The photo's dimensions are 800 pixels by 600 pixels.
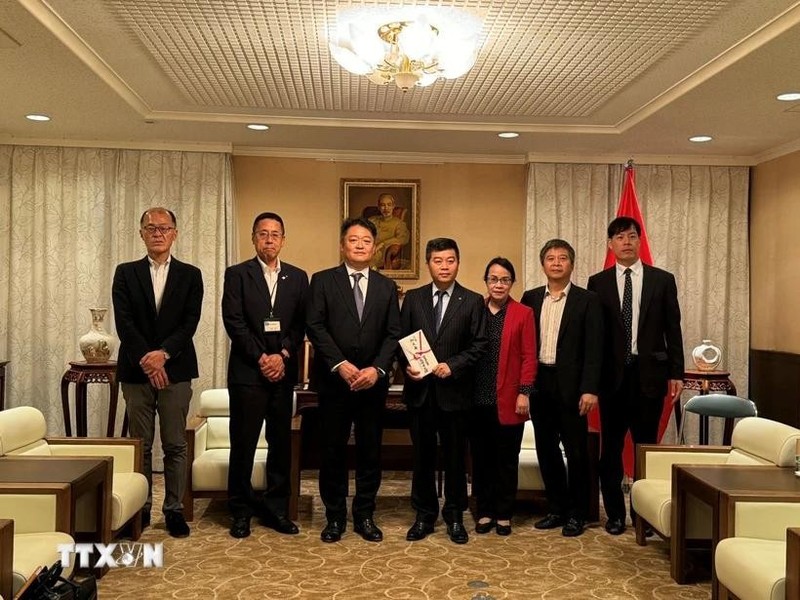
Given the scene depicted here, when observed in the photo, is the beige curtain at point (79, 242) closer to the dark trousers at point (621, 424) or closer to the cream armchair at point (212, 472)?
the cream armchair at point (212, 472)

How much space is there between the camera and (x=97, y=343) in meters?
5.77

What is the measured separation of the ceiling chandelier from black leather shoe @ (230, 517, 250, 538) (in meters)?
2.37

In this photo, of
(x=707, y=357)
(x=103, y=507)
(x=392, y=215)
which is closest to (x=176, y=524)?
(x=103, y=507)

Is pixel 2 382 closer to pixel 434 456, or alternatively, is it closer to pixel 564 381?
pixel 434 456

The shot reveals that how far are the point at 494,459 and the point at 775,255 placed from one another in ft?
11.1

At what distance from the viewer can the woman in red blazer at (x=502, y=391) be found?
4.23 m

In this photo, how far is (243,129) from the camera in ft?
19.5

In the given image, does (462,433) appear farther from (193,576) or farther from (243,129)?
(243,129)

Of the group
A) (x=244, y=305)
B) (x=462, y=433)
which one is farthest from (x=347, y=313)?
(x=462, y=433)

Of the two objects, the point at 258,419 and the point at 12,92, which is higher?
the point at 12,92

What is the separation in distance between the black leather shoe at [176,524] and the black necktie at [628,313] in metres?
2.52

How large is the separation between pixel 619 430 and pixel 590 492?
16.6 inches

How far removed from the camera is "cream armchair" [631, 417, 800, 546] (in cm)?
366

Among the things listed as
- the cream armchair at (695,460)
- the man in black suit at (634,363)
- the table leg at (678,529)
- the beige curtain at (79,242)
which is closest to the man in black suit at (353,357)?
the man in black suit at (634,363)
